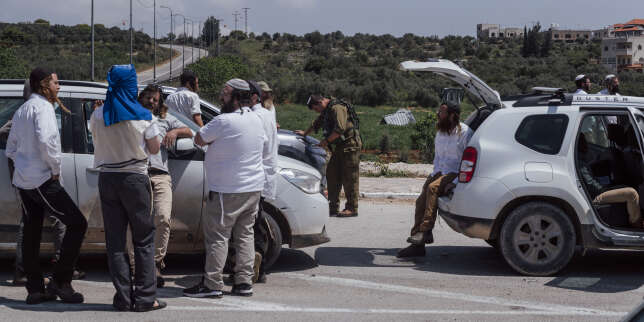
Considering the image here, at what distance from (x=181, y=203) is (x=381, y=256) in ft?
8.46

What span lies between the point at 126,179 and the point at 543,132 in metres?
4.09

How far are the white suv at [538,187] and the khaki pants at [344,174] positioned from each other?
3.79 metres

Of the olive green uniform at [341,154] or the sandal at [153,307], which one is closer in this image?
the sandal at [153,307]

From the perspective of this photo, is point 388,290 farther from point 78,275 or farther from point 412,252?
point 78,275

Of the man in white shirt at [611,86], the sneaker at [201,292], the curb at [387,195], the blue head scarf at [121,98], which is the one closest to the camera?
the blue head scarf at [121,98]

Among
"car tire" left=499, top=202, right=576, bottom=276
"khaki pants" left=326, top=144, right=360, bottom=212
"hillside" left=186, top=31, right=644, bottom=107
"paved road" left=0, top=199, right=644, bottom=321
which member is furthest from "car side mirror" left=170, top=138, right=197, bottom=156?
"hillside" left=186, top=31, right=644, bottom=107

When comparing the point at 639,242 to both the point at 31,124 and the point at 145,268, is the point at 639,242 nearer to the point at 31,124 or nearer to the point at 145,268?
the point at 145,268

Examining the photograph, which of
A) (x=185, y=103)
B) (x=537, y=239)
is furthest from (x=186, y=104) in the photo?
(x=537, y=239)

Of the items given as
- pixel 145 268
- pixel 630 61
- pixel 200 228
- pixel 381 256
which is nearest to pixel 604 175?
pixel 381 256

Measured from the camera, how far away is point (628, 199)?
24.5ft

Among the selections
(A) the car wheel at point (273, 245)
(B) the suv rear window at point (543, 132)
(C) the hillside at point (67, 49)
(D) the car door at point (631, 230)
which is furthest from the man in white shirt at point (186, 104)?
(C) the hillside at point (67, 49)

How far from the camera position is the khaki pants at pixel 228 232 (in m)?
6.25

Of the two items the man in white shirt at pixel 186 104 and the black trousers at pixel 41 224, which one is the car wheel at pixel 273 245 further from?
the black trousers at pixel 41 224

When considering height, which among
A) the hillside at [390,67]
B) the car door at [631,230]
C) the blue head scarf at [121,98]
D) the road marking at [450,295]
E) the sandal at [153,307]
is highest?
the hillside at [390,67]
